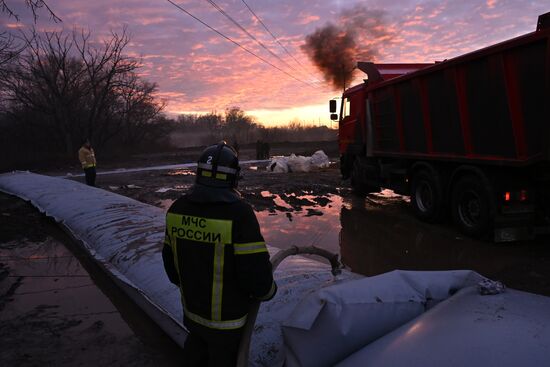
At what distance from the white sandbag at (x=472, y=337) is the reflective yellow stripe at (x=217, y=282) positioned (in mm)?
624

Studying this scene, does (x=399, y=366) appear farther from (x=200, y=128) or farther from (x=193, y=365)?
(x=200, y=128)

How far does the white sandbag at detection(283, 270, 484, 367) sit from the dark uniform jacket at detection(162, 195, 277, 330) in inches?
10.1

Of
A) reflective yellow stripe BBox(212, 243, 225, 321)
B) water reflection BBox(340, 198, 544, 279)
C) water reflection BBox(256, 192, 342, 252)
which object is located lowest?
water reflection BBox(340, 198, 544, 279)

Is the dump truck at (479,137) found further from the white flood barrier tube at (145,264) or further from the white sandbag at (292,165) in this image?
the white sandbag at (292,165)

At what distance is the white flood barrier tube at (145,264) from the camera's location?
2594mm

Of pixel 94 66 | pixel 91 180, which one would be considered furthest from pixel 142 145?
pixel 91 180

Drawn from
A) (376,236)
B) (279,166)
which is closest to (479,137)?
(376,236)

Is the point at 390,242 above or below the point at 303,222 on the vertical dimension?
below

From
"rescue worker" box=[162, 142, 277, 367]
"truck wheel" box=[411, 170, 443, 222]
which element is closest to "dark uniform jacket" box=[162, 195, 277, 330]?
"rescue worker" box=[162, 142, 277, 367]

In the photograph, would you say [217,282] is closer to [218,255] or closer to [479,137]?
[218,255]

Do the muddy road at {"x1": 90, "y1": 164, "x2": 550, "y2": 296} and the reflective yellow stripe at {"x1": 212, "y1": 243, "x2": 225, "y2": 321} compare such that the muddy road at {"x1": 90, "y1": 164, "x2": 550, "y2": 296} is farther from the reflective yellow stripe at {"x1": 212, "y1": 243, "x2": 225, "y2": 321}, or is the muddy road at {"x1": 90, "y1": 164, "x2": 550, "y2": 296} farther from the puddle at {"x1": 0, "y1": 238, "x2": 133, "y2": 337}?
the reflective yellow stripe at {"x1": 212, "y1": 243, "x2": 225, "y2": 321}

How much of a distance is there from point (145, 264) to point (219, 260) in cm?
243

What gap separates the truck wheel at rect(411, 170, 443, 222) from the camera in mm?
7332

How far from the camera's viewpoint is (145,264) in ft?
13.3
